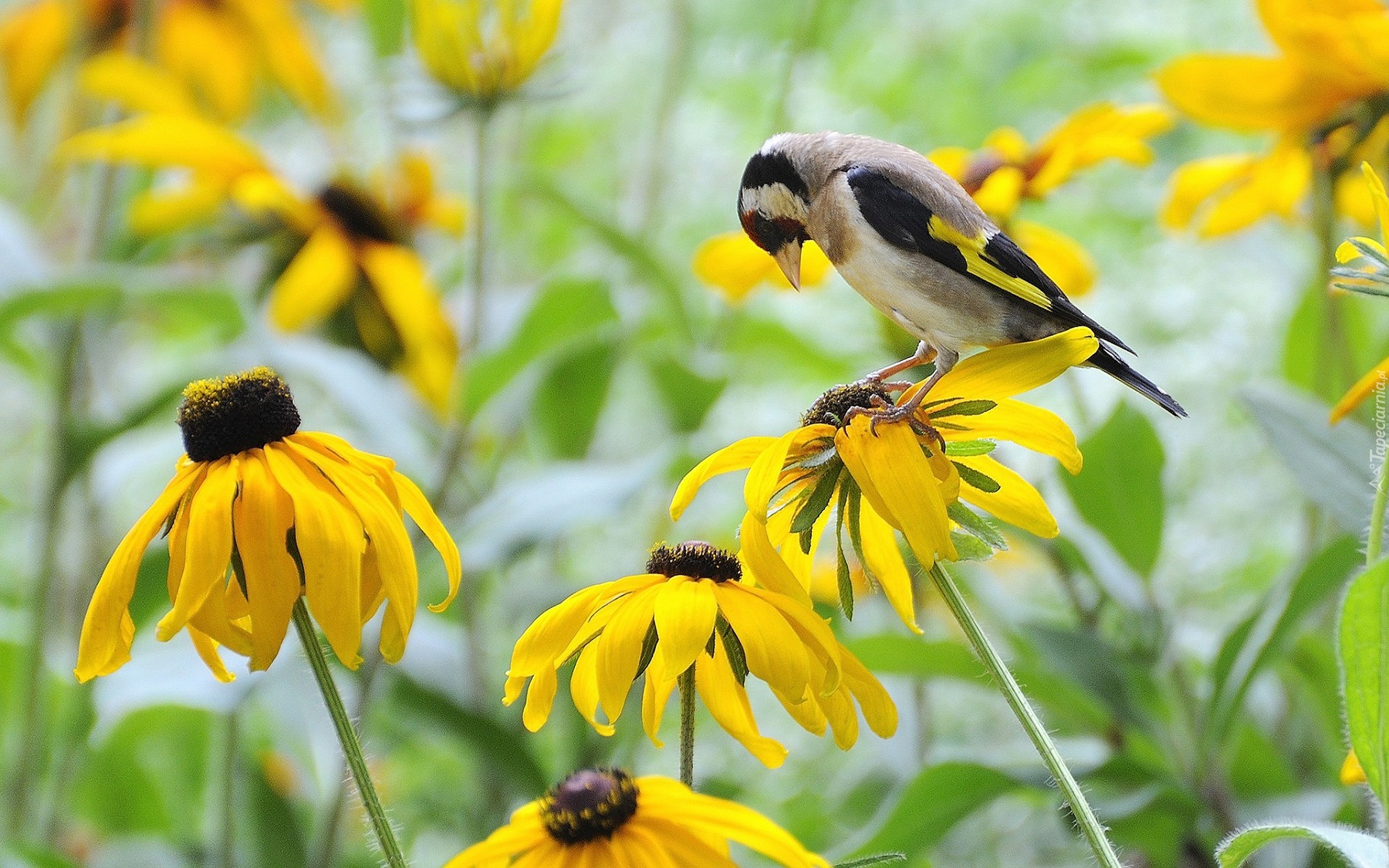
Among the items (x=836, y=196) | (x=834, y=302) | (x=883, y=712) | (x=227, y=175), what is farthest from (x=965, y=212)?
(x=834, y=302)

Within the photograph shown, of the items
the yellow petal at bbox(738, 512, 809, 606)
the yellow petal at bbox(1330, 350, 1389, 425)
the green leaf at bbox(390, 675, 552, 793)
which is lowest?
the green leaf at bbox(390, 675, 552, 793)

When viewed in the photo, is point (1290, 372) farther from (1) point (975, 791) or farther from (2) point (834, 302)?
(2) point (834, 302)

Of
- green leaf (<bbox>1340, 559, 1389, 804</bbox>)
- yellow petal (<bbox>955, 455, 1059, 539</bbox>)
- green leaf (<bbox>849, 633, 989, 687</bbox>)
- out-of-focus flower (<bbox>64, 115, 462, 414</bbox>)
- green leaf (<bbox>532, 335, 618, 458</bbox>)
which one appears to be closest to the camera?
green leaf (<bbox>1340, 559, 1389, 804</bbox>)

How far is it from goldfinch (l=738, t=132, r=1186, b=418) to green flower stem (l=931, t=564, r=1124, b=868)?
112 millimetres

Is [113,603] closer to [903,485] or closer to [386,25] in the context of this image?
[903,485]

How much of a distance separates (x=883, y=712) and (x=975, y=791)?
221 millimetres

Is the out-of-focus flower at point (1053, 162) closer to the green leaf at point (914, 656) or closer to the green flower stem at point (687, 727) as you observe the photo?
the green leaf at point (914, 656)

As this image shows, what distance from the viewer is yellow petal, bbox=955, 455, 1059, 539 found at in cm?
48

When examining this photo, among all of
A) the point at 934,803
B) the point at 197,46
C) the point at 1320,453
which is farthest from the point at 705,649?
the point at 197,46

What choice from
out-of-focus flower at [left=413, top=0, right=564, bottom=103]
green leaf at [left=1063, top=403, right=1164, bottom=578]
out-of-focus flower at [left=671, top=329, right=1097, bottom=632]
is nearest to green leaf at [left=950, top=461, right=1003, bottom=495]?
out-of-focus flower at [left=671, top=329, right=1097, bottom=632]

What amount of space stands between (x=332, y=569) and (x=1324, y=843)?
33 centimetres

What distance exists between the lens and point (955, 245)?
0.52m

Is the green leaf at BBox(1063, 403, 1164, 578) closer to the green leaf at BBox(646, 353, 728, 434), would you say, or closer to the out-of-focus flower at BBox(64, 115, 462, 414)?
the green leaf at BBox(646, 353, 728, 434)

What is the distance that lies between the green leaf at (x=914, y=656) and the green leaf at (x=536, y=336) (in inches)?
12.9
